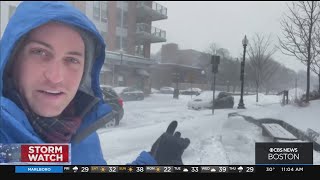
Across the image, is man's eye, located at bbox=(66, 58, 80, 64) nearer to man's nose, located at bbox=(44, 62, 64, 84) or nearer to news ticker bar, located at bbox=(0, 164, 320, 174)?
man's nose, located at bbox=(44, 62, 64, 84)

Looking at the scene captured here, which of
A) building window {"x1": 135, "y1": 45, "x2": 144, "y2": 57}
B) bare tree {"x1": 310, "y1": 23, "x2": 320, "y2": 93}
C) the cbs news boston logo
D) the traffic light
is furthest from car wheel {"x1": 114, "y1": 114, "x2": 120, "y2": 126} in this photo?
bare tree {"x1": 310, "y1": 23, "x2": 320, "y2": 93}

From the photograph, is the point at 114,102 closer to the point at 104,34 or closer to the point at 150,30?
the point at 104,34

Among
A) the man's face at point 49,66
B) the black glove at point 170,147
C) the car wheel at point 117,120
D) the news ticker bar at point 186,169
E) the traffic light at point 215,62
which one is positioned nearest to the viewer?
the man's face at point 49,66

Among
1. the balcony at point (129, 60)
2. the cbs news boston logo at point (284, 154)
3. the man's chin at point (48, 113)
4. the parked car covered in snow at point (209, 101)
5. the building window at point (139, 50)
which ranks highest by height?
the building window at point (139, 50)

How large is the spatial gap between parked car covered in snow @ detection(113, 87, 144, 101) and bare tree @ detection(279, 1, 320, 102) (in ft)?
3.18

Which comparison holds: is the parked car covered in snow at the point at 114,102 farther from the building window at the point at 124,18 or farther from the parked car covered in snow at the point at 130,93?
the building window at the point at 124,18

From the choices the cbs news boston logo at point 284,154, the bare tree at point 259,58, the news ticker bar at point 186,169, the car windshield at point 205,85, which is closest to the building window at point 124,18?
the car windshield at point 205,85

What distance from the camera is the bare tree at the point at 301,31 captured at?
80.4 inches

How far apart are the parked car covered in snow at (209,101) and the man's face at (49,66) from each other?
31.8 inches

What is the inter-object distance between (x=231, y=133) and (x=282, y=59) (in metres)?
0.58

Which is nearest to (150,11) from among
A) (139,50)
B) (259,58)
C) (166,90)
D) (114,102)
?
(139,50)

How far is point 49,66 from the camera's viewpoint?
177 centimetres

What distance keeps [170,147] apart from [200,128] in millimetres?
272

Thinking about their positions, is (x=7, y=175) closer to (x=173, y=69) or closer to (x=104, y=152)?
(x=104, y=152)
